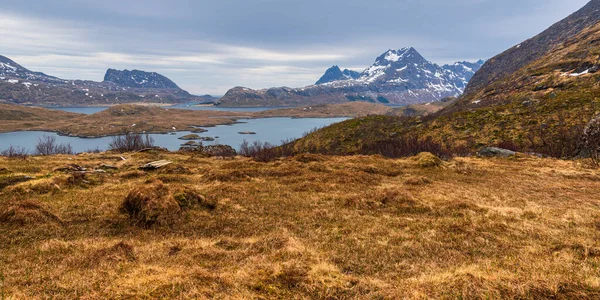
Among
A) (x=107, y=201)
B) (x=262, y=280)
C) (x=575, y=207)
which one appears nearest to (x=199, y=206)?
(x=107, y=201)

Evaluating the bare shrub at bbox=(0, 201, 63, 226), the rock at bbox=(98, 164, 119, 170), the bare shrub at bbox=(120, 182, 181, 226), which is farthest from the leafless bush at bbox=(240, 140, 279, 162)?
the bare shrub at bbox=(0, 201, 63, 226)

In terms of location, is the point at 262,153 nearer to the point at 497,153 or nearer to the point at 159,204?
the point at 497,153

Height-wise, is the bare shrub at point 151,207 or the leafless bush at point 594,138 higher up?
the leafless bush at point 594,138

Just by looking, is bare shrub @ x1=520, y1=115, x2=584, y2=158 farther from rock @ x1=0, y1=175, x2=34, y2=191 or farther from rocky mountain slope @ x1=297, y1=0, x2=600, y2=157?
rock @ x1=0, y1=175, x2=34, y2=191

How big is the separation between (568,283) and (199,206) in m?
17.4

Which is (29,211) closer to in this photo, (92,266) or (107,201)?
(107,201)

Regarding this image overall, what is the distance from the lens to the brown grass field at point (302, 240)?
8734 mm

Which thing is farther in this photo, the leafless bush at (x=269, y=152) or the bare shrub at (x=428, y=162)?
the leafless bush at (x=269, y=152)

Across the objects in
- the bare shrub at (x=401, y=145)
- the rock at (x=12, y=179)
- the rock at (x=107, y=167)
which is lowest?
the bare shrub at (x=401, y=145)

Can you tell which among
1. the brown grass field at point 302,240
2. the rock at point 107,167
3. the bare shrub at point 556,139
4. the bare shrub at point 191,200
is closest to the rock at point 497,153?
the bare shrub at point 556,139

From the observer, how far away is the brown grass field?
8.73 m

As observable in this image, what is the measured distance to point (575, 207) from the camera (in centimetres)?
1883

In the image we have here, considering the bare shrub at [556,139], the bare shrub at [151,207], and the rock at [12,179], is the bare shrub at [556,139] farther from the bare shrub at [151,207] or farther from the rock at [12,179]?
the rock at [12,179]

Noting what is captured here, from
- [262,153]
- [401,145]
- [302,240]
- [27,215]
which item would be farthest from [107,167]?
[401,145]
